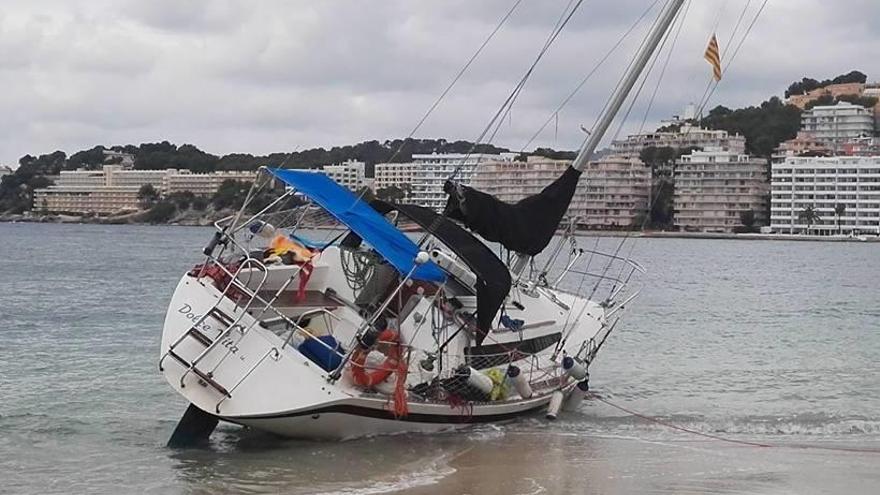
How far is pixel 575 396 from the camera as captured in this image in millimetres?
20031

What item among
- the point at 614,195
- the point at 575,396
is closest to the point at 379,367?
the point at 575,396

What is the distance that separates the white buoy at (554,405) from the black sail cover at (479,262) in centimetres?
227

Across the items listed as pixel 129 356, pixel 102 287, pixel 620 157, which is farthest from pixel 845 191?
pixel 129 356

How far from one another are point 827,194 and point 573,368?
6165 inches

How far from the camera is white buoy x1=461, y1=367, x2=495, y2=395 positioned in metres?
17.0

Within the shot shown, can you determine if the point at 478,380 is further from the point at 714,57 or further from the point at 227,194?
the point at 227,194

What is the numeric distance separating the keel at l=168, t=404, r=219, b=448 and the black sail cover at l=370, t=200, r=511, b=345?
3875 millimetres

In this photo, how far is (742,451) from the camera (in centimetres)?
1748

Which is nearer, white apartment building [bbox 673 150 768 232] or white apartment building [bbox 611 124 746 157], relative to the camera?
white apartment building [bbox 673 150 768 232]

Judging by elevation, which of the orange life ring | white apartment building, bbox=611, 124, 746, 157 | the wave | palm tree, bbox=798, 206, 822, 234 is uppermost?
white apartment building, bbox=611, 124, 746, 157

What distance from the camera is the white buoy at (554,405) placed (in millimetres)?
18688

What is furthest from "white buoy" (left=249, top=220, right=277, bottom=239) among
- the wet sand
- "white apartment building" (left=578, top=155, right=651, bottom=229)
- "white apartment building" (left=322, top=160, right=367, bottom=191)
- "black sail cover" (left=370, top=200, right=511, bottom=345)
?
"white apartment building" (left=578, top=155, right=651, bottom=229)

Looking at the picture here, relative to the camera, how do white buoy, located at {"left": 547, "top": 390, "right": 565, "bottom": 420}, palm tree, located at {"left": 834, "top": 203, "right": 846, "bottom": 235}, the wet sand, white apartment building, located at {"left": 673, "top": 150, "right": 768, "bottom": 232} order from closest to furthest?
the wet sand < white buoy, located at {"left": 547, "top": 390, "right": 565, "bottom": 420} < palm tree, located at {"left": 834, "top": 203, "right": 846, "bottom": 235} < white apartment building, located at {"left": 673, "top": 150, "right": 768, "bottom": 232}

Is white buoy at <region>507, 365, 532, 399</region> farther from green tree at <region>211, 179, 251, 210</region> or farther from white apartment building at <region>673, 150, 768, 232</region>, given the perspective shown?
white apartment building at <region>673, 150, 768, 232</region>
